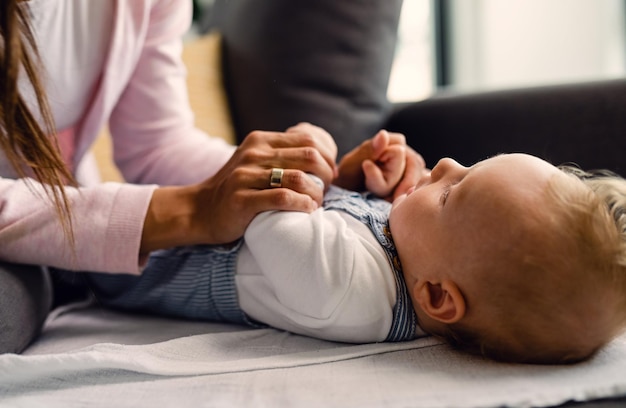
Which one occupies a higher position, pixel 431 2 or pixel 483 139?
pixel 431 2

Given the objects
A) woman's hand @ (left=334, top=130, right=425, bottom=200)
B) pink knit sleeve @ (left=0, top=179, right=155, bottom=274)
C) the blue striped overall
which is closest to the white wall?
woman's hand @ (left=334, top=130, right=425, bottom=200)

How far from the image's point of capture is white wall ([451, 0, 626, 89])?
2027 millimetres

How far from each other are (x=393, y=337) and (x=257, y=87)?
24.0 inches

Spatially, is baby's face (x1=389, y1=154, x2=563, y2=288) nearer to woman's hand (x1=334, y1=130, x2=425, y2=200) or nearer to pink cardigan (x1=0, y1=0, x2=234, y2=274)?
woman's hand (x1=334, y1=130, x2=425, y2=200)

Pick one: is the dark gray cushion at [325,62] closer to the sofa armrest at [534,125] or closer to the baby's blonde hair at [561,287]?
the sofa armrest at [534,125]

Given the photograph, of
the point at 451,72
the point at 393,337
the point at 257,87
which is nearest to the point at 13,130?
the point at 393,337

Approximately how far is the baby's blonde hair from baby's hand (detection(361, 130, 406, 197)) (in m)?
0.25

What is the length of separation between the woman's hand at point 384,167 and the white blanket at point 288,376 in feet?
0.78

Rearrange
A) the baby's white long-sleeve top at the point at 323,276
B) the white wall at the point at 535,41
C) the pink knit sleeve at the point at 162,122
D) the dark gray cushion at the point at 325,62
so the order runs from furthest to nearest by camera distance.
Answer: the white wall at the point at 535,41, the dark gray cushion at the point at 325,62, the pink knit sleeve at the point at 162,122, the baby's white long-sleeve top at the point at 323,276

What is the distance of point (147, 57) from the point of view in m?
0.91

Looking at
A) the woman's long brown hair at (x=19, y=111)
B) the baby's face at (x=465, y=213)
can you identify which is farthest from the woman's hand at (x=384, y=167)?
the woman's long brown hair at (x=19, y=111)

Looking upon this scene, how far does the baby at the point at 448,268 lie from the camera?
0.52 meters

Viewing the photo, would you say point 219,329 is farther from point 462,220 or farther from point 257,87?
point 257,87

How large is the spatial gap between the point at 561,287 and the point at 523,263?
36mm
